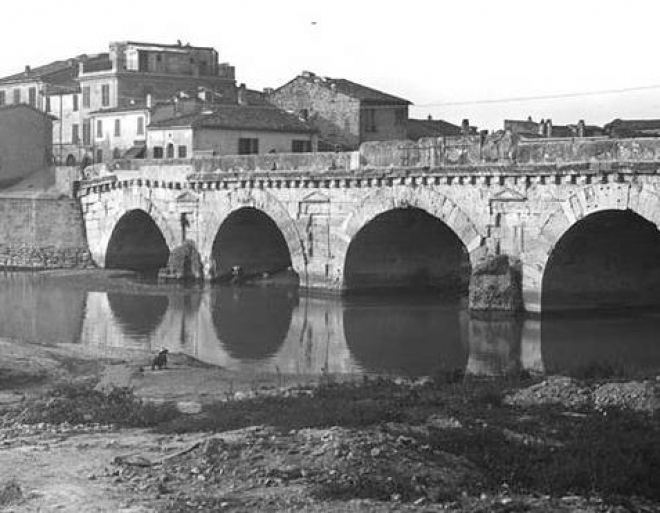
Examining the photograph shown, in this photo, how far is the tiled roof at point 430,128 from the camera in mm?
65125

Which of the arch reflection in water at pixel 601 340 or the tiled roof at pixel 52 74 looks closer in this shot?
the arch reflection in water at pixel 601 340

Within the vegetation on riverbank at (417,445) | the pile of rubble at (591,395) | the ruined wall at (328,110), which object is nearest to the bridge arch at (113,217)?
the ruined wall at (328,110)

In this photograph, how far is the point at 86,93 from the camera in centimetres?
7025

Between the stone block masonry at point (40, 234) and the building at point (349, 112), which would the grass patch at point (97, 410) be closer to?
the stone block masonry at point (40, 234)

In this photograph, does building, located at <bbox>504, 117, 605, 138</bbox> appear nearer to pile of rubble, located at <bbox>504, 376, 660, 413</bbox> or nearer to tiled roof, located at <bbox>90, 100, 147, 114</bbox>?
tiled roof, located at <bbox>90, 100, 147, 114</bbox>

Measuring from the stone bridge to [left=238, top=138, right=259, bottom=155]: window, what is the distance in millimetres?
4649

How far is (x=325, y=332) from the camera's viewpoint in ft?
116

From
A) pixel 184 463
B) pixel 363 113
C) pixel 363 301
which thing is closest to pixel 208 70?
pixel 363 113

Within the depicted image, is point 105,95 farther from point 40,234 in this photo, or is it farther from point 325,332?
point 325,332

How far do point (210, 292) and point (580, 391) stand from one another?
91.5ft

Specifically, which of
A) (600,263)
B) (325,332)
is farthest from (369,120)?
(325,332)

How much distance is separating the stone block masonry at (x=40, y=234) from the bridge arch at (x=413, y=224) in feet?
51.1

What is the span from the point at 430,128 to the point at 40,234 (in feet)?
71.3

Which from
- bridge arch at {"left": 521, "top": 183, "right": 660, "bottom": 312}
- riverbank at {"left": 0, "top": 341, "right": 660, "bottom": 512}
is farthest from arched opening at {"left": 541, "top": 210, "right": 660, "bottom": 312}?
riverbank at {"left": 0, "top": 341, "right": 660, "bottom": 512}
